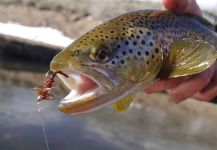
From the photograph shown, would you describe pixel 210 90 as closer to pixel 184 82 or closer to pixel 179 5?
pixel 184 82

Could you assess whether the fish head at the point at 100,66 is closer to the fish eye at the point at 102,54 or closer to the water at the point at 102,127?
the fish eye at the point at 102,54

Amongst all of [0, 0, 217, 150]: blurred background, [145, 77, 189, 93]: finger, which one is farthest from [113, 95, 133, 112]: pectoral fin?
[0, 0, 217, 150]: blurred background

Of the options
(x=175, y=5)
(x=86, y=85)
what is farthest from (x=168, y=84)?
(x=86, y=85)

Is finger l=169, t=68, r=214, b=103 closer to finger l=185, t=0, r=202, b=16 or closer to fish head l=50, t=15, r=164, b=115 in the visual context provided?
finger l=185, t=0, r=202, b=16

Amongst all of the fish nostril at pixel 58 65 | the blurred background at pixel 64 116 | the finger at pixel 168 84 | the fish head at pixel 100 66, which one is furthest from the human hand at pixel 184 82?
the blurred background at pixel 64 116

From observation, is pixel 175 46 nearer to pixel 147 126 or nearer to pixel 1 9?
pixel 147 126

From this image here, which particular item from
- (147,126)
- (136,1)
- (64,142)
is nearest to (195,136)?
(147,126)

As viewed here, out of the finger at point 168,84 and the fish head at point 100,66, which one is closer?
the fish head at point 100,66
